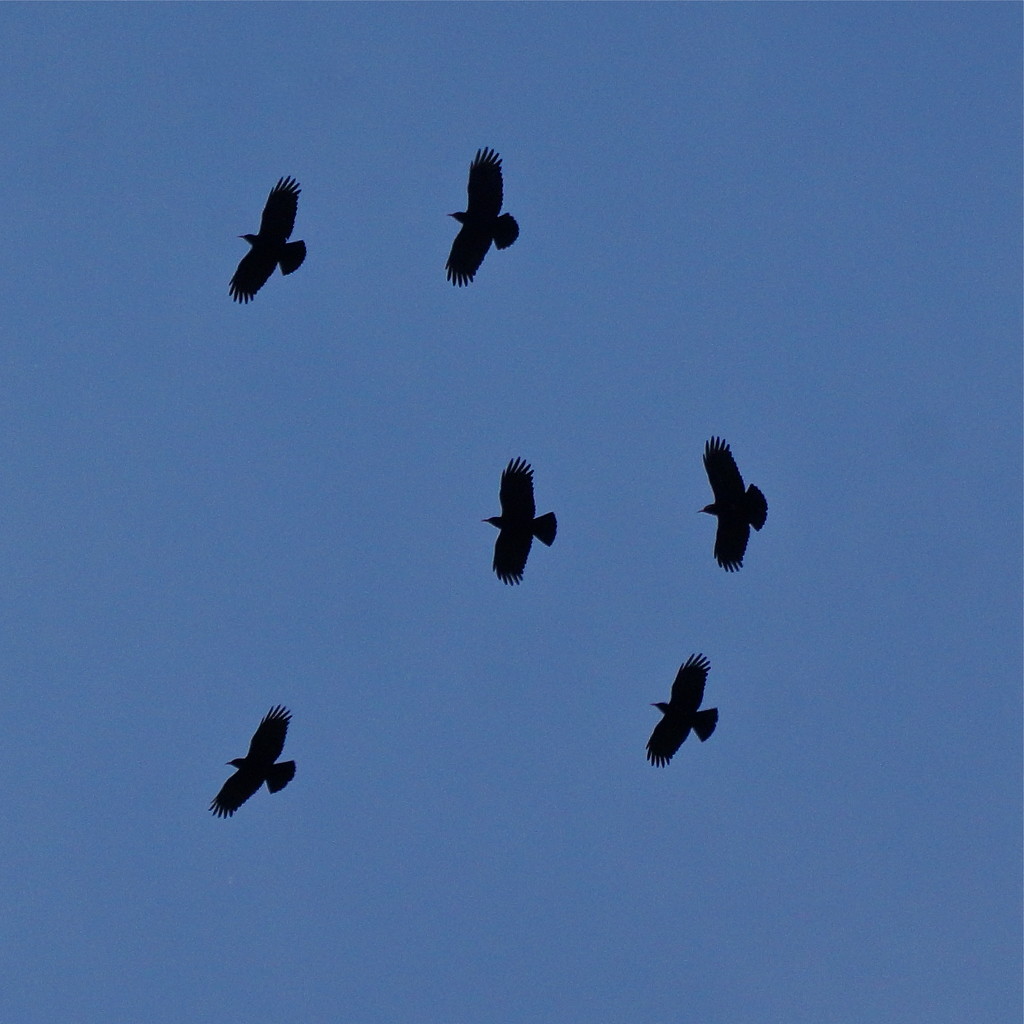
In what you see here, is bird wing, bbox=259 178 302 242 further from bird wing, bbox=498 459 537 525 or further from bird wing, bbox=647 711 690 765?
bird wing, bbox=647 711 690 765

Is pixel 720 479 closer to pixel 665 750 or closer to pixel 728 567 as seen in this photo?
pixel 728 567

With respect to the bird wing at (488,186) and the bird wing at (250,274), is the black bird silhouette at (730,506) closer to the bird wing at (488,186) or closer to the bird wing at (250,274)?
the bird wing at (488,186)

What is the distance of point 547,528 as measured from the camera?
18.5 meters

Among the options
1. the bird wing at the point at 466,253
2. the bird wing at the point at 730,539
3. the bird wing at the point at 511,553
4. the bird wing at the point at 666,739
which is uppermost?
the bird wing at the point at 466,253

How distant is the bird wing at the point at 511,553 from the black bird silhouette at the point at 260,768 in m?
3.31

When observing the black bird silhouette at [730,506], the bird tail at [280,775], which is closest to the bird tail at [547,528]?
the black bird silhouette at [730,506]

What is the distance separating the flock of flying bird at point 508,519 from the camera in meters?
18.7

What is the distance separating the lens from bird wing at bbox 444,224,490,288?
746 inches

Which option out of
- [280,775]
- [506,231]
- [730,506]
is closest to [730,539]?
[730,506]

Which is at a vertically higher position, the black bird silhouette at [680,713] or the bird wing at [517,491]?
the bird wing at [517,491]

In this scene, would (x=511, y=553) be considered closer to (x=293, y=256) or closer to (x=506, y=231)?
(x=506, y=231)

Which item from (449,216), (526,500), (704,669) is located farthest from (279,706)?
(449,216)

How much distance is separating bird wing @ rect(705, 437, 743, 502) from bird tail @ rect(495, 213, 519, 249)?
3.56 m

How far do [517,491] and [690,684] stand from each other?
10.9ft
